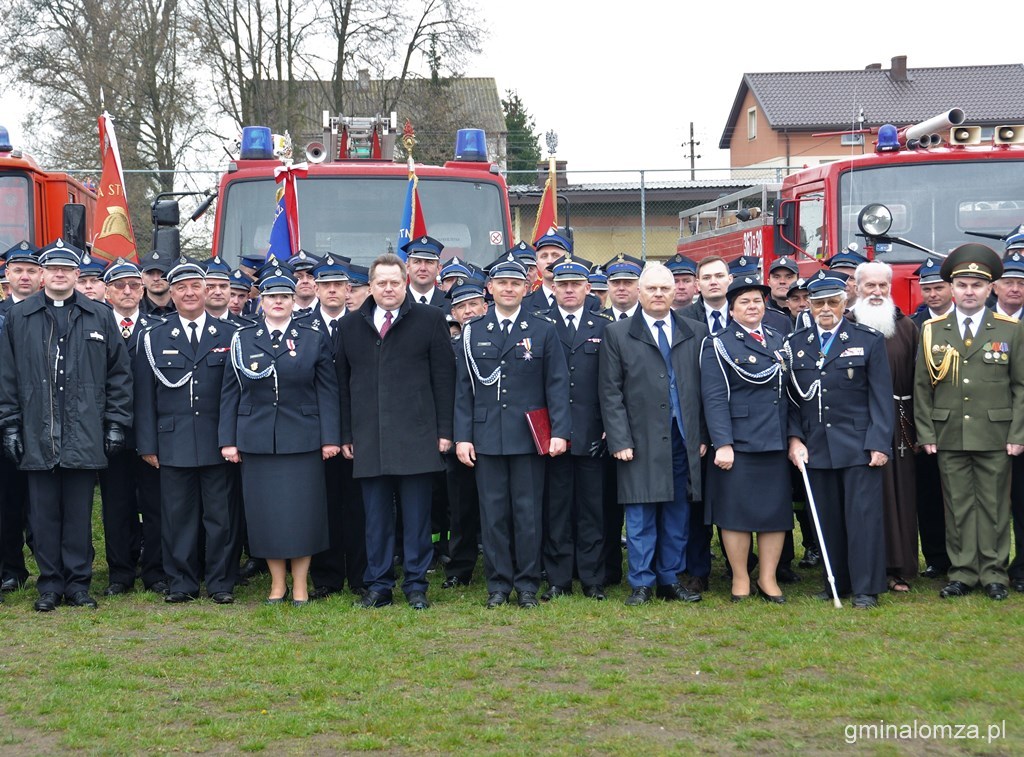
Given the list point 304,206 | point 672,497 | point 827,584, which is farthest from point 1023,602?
point 304,206

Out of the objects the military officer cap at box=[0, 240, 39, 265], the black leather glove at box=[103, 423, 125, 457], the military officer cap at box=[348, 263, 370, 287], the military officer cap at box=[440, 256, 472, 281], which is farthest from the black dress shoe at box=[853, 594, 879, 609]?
the military officer cap at box=[0, 240, 39, 265]

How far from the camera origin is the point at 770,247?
11.6m

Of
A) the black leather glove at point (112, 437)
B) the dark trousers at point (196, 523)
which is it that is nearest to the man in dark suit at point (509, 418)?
the dark trousers at point (196, 523)

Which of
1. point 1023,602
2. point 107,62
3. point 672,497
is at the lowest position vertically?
point 1023,602

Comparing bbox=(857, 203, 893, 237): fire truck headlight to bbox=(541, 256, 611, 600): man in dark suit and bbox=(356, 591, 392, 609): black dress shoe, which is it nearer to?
bbox=(541, 256, 611, 600): man in dark suit

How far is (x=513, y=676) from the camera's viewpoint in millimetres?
5945

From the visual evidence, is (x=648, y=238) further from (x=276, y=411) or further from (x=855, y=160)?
(x=276, y=411)

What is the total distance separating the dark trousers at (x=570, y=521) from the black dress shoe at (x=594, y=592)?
0.02 meters

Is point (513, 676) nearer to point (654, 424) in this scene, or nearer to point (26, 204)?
point (654, 424)

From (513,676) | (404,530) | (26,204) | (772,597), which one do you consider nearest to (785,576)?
(772,597)

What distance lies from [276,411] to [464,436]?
1.14 meters

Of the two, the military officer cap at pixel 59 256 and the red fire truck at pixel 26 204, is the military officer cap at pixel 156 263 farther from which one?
the red fire truck at pixel 26 204

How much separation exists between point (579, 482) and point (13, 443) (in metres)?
3.43

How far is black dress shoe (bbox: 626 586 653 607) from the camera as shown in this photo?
24.4 ft
